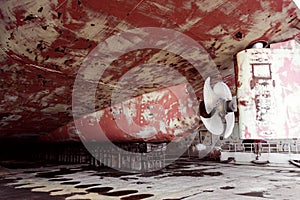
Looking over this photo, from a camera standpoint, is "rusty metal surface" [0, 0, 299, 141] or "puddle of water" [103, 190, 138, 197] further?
"puddle of water" [103, 190, 138, 197]

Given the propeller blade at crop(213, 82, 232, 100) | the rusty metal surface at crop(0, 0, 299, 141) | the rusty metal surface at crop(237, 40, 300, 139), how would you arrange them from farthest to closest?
the propeller blade at crop(213, 82, 232, 100), the rusty metal surface at crop(237, 40, 300, 139), the rusty metal surface at crop(0, 0, 299, 141)

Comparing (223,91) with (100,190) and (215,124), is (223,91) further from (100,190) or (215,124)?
(100,190)

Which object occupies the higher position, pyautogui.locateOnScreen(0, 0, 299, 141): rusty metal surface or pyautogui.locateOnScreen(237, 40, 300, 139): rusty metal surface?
pyautogui.locateOnScreen(0, 0, 299, 141): rusty metal surface

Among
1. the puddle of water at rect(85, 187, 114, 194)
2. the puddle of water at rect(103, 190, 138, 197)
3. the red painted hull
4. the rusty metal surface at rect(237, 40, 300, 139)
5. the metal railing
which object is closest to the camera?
the rusty metal surface at rect(237, 40, 300, 139)

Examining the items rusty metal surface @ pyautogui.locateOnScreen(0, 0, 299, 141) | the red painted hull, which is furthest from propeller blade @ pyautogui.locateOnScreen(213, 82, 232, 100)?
the red painted hull

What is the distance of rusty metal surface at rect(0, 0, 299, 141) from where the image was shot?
2113mm

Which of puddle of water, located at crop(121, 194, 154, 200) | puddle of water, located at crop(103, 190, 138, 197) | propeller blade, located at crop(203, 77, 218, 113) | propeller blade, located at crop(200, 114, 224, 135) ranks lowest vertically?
puddle of water, located at crop(103, 190, 138, 197)

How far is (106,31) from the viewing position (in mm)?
2389

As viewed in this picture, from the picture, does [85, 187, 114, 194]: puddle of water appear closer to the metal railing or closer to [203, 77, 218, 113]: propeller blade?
[203, 77, 218, 113]: propeller blade

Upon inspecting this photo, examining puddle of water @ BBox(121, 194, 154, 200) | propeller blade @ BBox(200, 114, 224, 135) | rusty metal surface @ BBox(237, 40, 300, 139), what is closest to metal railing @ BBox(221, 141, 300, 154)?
propeller blade @ BBox(200, 114, 224, 135)

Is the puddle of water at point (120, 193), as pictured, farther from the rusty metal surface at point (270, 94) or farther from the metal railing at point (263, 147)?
the metal railing at point (263, 147)

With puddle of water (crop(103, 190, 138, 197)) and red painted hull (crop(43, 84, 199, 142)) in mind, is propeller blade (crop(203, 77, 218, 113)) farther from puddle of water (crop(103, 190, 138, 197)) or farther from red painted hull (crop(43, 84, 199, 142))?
puddle of water (crop(103, 190, 138, 197))

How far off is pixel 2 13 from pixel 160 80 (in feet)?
6.82

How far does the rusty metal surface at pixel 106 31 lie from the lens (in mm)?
2113
